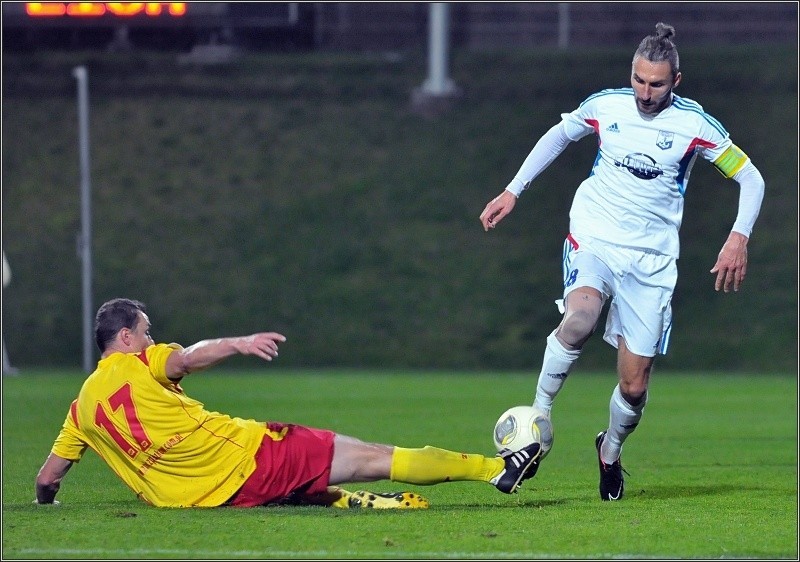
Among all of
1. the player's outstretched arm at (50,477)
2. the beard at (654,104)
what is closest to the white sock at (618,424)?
the beard at (654,104)

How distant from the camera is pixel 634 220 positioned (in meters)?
7.12

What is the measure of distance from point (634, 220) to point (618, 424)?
114 cm

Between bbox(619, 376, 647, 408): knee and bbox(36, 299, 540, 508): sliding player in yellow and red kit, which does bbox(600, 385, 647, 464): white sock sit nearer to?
bbox(619, 376, 647, 408): knee

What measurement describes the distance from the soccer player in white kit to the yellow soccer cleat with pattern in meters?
0.85

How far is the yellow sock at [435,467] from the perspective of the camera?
640cm

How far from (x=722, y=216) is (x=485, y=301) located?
15.2ft

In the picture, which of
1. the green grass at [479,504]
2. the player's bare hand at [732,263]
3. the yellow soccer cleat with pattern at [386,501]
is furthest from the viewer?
the player's bare hand at [732,263]

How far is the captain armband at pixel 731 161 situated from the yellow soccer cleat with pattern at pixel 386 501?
7.96ft

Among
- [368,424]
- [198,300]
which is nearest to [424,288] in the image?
[198,300]

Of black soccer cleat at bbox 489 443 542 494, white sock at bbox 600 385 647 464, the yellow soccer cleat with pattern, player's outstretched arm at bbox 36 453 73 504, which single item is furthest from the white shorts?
player's outstretched arm at bbox 36 453 73 504

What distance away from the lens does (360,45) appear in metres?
29.8

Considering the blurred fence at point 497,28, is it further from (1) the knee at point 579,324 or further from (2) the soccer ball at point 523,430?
(2) the soccer ball at point 523,430

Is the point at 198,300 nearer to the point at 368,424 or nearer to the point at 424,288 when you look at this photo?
the point at 424,288

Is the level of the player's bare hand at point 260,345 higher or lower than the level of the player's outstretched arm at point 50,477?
higher
